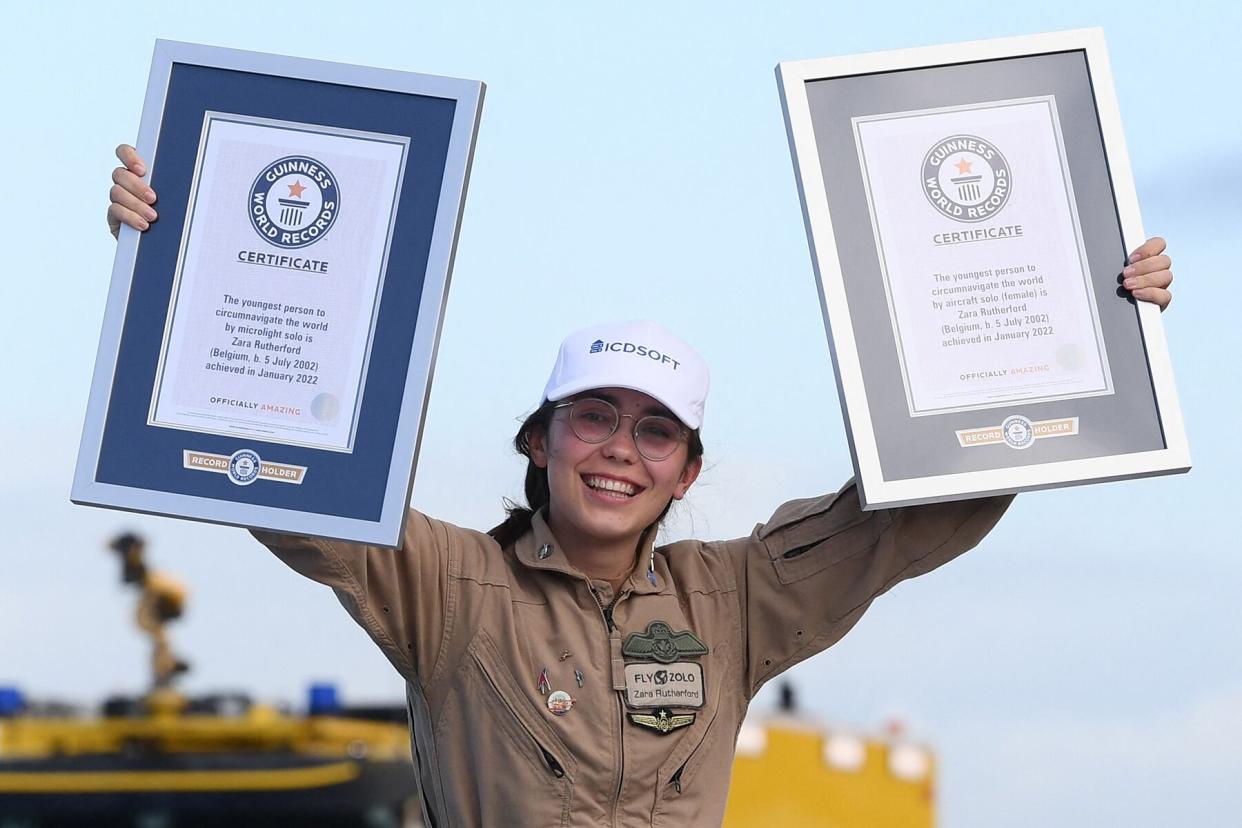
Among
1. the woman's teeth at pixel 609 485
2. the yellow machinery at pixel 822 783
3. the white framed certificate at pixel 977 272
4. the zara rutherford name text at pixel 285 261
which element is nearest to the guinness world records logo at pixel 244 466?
the zara rutherford name text at pixel 285 261

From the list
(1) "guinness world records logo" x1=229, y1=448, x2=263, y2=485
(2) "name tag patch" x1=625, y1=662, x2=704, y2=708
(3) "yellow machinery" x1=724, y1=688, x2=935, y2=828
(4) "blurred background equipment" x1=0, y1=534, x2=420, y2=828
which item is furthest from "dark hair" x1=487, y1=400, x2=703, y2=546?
(4) "blurred background equipment" x1=0, y1=534, x2=420, y2=828

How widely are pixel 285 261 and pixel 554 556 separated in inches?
36.8

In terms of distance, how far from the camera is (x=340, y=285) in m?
4.27

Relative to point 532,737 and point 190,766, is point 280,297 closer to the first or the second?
point 532,737

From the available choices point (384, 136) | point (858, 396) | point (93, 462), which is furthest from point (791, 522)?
point (93, 462)

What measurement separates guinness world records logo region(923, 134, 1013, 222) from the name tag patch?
4.18ft

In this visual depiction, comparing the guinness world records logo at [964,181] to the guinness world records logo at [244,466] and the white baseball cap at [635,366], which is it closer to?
the white baseball cap at [635,366]

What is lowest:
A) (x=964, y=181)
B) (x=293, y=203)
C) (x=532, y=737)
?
(x=532, y=737)

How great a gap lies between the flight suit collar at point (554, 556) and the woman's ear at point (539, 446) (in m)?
0.14

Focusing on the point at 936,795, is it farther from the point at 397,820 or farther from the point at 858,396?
the point at 858,396

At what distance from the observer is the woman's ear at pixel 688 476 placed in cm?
466

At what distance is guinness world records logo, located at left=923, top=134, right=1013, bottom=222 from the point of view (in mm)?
4520

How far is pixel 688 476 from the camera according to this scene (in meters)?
4.71

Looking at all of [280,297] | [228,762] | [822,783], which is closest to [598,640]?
[280,297]
